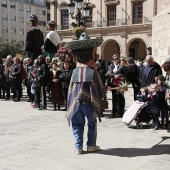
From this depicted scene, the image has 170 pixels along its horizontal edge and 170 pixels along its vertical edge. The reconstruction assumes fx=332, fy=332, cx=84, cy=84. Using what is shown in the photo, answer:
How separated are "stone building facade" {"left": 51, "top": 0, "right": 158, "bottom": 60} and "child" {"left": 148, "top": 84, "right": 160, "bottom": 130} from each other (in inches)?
1216

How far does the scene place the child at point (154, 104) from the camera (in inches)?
272

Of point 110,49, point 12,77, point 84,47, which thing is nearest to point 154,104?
point 84,47

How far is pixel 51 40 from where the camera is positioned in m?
11.1

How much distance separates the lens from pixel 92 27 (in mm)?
40750

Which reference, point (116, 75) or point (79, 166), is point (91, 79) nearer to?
point (79, 166)

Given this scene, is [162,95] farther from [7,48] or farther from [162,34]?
[7,48]

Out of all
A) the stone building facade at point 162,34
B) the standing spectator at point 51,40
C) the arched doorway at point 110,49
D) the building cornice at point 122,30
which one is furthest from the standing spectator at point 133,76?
the arched doorway at point 110,49

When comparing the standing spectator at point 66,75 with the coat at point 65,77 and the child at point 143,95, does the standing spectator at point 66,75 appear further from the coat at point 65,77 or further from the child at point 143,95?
the child at point 143,95

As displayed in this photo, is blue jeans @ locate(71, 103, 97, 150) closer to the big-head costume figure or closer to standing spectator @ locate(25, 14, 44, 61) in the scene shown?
the big-head costume figure

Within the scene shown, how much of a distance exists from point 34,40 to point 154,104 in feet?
19.3

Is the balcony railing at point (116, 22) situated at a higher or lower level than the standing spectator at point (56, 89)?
higher

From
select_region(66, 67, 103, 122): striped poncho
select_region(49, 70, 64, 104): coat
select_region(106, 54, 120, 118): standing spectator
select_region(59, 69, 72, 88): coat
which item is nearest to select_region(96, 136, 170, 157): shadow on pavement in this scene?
select_region(66, 67, 103, 122): striped poncho

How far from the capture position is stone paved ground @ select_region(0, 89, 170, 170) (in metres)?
4.60

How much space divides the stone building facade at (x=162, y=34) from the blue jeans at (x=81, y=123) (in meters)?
5.98
